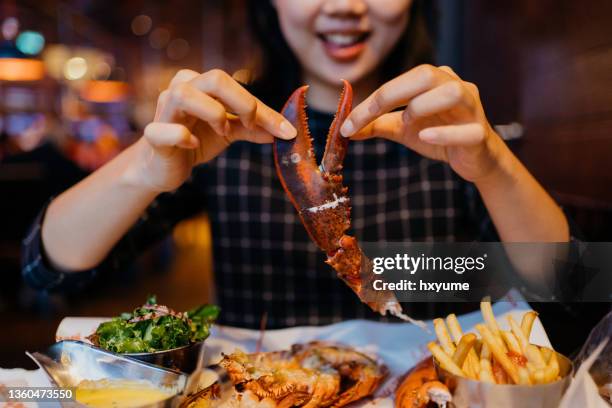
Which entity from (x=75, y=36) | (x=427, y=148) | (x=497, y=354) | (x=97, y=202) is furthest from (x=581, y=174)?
(x=75, y=36)

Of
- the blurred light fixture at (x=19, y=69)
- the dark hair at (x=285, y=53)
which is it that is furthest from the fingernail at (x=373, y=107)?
the blurred light fixture at (x=19, y=69)

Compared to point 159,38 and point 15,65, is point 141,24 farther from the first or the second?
point 15,65

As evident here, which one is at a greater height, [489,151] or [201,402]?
[489,151]

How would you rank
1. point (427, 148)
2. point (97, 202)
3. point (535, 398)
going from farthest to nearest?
point (97, 202)
point (427, 148)
point (535, 398)

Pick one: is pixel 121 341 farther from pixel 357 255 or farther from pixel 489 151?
pixel 489 151

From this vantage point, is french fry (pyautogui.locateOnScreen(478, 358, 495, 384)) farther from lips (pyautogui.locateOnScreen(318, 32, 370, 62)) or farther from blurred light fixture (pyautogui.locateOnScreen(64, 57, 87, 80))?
blurred light fixture (pyautogui.locateOnScreen(64, 57, 87, 80))

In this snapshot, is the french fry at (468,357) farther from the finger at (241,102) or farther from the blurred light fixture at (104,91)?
the blurred light fixture at (104,91)

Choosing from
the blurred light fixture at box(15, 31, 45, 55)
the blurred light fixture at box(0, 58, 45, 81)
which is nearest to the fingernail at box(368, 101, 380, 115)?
the blurred light fixture at box(0, 58, 45, 81)
